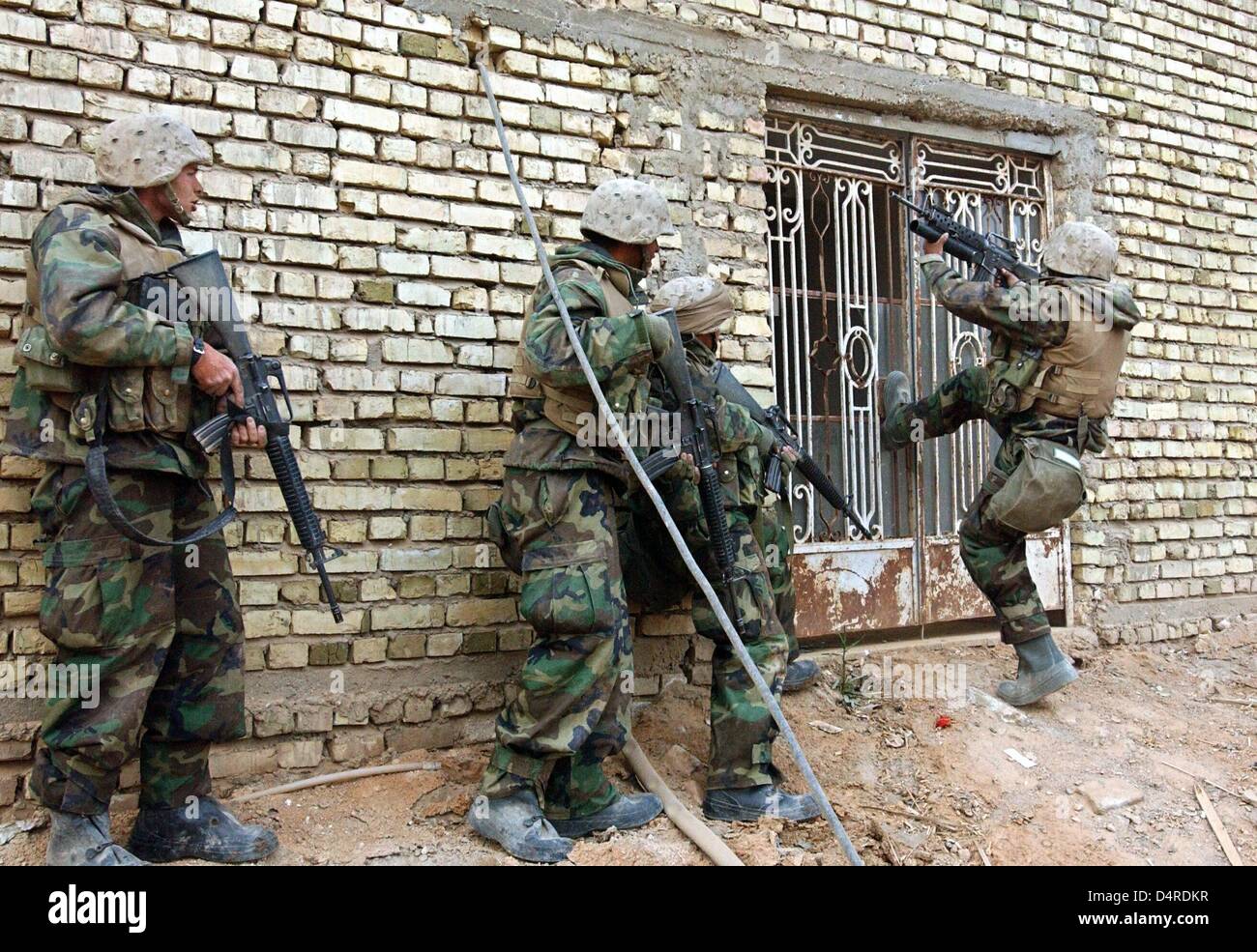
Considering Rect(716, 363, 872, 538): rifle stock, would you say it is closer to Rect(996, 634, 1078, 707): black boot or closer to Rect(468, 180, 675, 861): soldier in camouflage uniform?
Rect(468, 180, 675, 861): soldier in camouflage uniform

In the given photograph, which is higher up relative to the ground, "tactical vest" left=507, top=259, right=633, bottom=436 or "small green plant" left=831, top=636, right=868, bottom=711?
"tactical vest" left=507, top=259, right=633, bottom=436

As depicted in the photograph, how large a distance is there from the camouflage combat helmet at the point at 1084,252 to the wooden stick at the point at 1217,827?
6.99ft

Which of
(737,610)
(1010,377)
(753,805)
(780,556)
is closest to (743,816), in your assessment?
(753,805)

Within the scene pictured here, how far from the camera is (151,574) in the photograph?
9.45ft

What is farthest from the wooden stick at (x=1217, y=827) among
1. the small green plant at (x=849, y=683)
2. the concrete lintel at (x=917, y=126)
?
the concrete lintel at (x=917, y=126)

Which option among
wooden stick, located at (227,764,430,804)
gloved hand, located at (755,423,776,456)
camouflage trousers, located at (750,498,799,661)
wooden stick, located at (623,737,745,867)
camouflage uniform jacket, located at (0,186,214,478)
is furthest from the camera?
camouflage trousers, located at (750,498,799,661)

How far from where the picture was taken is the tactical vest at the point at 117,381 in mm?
2805

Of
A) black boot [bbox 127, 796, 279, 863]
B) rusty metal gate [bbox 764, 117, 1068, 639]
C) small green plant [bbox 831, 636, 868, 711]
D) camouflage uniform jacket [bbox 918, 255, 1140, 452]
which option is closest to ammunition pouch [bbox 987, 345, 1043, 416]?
camouflage uniform jacket [bbox 918, 255, 1140, 452]

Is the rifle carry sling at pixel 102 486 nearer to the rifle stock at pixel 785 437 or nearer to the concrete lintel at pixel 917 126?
the rifle stock at pixel 785 437

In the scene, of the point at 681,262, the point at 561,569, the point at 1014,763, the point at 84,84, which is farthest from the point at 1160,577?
the point at 84,84

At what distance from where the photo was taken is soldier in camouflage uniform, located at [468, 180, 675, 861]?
3.16 m

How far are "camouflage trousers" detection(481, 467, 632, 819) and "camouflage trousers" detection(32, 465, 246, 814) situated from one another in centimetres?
86

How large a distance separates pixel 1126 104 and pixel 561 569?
4.51 m

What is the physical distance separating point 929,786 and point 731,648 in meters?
1.06
